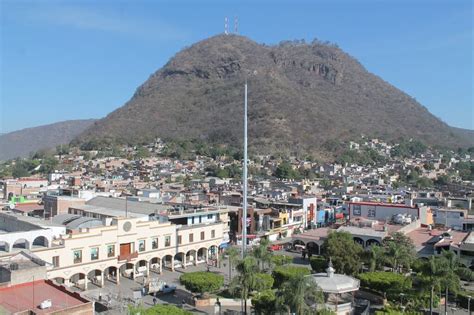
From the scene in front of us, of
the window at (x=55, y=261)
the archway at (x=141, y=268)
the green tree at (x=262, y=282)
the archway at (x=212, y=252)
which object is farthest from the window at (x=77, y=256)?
the archway at (x=212, y=252)

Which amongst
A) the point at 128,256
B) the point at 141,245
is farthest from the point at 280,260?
the point at 128,256

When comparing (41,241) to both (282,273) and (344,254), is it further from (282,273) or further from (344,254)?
(344,254)

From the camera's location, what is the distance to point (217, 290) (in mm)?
35062

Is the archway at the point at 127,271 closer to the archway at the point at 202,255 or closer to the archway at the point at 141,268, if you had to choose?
the archway at the point at 141,268

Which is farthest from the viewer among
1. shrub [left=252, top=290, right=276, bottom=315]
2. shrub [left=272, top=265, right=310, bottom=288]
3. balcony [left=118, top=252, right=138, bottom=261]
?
balcony [left=118, top=252, right=138, bottom=261]

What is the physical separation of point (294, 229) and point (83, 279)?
29.2 metres

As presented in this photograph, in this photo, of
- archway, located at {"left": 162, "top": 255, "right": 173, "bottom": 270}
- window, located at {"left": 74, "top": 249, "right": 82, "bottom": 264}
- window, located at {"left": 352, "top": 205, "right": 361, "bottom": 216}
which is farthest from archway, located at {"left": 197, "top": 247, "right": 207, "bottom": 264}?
window, located at {"left": 352, "top": 205, "right": 361, "bottom": 216}

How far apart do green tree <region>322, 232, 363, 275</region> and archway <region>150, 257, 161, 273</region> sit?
12.9m

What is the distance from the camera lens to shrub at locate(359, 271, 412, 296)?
3210cm

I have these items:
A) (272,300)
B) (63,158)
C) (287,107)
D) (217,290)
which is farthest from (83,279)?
(287,107)

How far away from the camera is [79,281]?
3516 centimetres

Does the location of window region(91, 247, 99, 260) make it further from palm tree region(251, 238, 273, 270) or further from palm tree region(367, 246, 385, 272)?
palm tree region(367, 246, 385, 272)

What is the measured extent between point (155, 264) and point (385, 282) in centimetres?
1789

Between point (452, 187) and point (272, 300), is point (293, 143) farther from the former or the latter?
point (272, 300)
